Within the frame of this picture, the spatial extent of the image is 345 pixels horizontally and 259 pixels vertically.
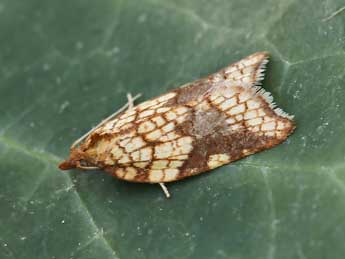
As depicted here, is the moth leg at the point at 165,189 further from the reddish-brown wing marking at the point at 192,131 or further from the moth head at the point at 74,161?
the moth head at the point at 74,161

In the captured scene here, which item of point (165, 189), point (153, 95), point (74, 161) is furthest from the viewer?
point (153, 95)

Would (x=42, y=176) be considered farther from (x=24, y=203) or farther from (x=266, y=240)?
(x=266, y=240)

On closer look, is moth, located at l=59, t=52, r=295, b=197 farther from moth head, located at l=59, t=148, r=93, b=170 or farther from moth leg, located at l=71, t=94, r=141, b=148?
moth leg, located at l=71, t=94, r=141, b=148

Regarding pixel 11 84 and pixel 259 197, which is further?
pixel 11 84

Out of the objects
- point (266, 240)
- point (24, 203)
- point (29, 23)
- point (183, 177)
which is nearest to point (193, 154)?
point (183, 177)

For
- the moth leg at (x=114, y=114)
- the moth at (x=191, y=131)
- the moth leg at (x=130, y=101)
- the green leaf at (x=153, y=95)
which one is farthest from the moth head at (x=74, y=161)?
the moth leg at (x=130, y=101)

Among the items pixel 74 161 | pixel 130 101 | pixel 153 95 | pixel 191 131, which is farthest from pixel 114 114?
pixel 191 131

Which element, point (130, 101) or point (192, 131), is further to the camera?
point (130, 101)

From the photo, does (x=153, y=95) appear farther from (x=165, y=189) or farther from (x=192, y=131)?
(x=165, y=189)

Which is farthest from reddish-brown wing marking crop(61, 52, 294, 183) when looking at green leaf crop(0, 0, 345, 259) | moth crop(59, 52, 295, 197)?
green leaf crop(0, 0, 345, 259)
